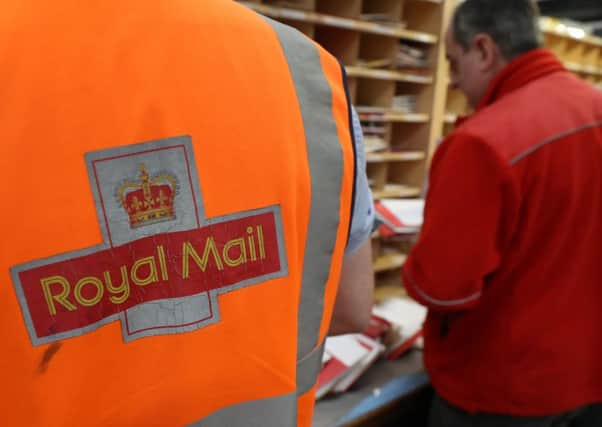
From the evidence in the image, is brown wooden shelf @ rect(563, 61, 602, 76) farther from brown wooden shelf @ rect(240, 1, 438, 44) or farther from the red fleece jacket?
the red fleece jacket

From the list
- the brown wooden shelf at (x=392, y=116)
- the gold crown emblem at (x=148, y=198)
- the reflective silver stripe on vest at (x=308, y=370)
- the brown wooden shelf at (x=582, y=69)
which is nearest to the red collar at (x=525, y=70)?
the brown wooden shelf at (x=392, y=116)

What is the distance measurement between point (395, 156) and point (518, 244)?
0.98 meters

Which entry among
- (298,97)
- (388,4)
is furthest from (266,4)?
(298,97)

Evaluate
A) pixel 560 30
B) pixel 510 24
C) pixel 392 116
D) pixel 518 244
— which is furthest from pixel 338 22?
pixel 560 30

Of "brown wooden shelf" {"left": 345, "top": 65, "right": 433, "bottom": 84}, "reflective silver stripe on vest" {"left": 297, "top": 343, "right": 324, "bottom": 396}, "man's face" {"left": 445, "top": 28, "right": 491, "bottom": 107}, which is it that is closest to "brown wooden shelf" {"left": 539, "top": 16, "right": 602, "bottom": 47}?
"brown wooden shelf" {"left": 345, "top": 65, "right": 433, "bottom": 84}

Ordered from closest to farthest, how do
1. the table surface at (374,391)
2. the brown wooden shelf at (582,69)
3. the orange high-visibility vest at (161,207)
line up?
1. the orange high-visibility vest at (161,207)
2. the table surface at (374,391)
3. the brown wooden shelf at (582,69)

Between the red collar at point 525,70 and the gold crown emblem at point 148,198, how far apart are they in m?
1.10

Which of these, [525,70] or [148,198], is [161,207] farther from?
[525,70]

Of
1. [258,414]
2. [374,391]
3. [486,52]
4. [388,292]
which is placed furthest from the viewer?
[388,292]

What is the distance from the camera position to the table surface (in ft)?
4.66

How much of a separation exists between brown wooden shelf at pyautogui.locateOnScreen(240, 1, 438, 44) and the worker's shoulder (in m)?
0.71

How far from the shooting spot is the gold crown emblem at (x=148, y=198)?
428 millimetres

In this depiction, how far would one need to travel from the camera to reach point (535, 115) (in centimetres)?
109

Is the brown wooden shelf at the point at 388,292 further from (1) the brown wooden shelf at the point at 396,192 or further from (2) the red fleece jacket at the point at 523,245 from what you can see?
(2) the red fleece jacket at the point at 523,245
